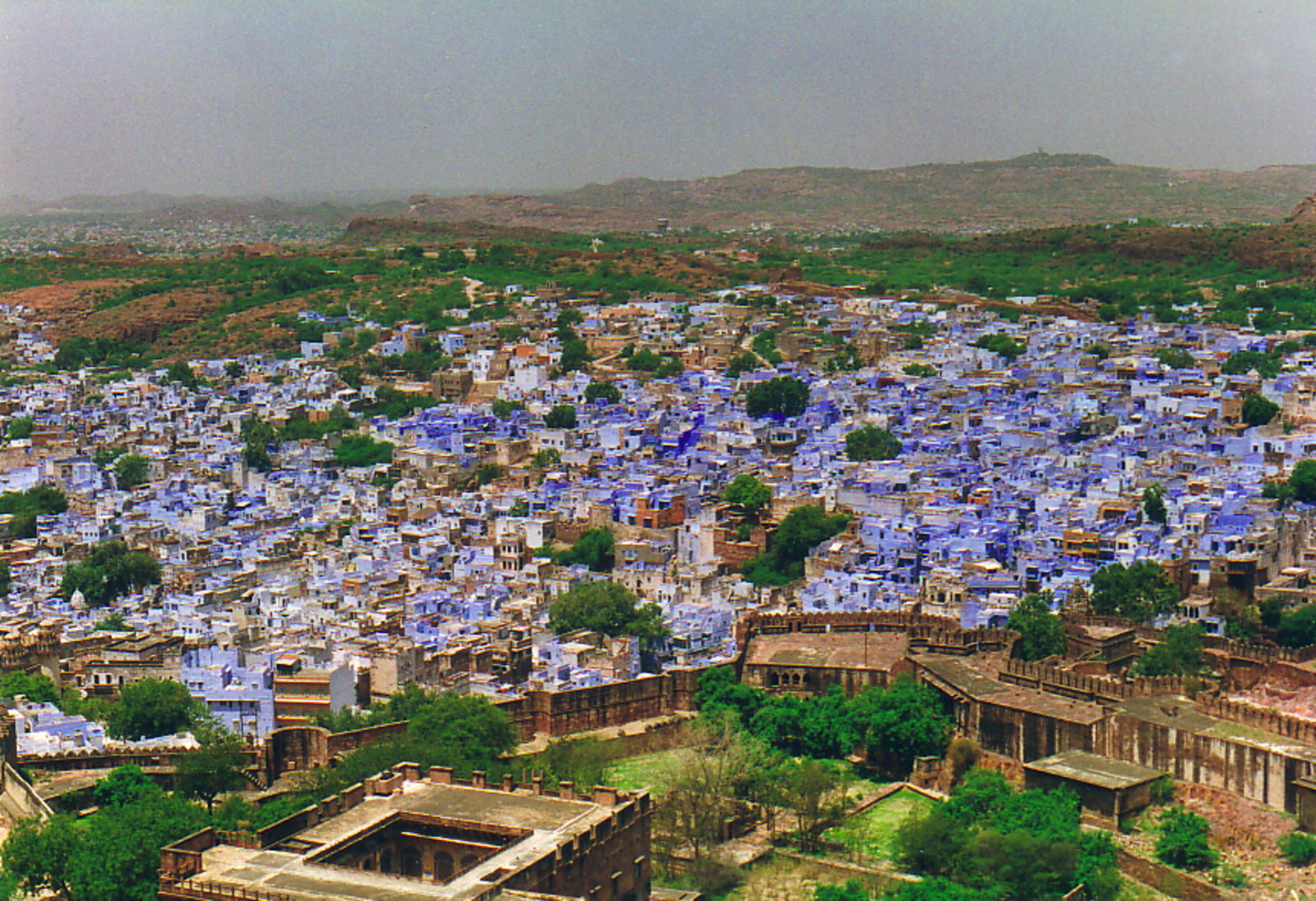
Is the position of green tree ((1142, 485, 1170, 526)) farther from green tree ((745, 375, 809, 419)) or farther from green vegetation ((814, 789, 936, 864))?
green tree ((745, 375, 809, 419))

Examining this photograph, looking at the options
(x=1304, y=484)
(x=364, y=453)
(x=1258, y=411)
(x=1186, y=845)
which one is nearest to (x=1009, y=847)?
(x=1186, y=845)

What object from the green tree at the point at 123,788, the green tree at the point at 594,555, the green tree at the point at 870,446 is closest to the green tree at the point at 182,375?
the green tree at the point at 870,446

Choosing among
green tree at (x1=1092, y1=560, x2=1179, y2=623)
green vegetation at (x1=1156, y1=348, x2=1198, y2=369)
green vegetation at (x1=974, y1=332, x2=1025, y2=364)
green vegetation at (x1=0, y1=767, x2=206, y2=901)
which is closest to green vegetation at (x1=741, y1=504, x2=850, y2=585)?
green tree at (x1=1092, y1=560, x2=1179, y2=623)

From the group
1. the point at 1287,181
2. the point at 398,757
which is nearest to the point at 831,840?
the point at 398,757

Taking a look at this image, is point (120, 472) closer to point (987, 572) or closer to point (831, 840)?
point (987, 572)

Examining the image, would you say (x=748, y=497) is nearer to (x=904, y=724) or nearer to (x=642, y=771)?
(x=642, y=771)
